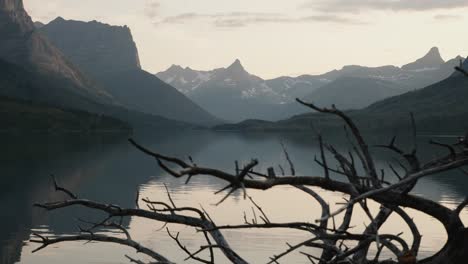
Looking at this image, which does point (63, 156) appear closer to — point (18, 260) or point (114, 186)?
point (114, 186)

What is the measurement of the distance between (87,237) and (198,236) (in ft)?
150

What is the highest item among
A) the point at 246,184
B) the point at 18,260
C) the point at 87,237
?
the point at 246,184

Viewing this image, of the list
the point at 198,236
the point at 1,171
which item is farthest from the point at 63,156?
the point at 198,236

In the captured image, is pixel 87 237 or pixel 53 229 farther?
pixel 53 229

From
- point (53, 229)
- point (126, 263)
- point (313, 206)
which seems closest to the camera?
point (126, 263)

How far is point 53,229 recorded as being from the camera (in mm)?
55469

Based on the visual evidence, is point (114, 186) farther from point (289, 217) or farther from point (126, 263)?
point (126, 263)

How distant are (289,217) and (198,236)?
14830 millimetres

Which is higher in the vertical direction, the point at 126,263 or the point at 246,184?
the point at 246,184

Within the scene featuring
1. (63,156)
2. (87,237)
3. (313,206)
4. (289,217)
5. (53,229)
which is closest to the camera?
(87,237)

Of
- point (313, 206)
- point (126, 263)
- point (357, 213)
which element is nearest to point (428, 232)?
point (357, 213)

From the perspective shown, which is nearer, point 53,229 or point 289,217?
point 53,229

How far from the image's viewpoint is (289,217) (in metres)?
64.4

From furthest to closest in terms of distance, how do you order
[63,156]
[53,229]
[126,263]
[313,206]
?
1. [63,156]
2. [313,206]
3. [53,229]
4. [126,263]
